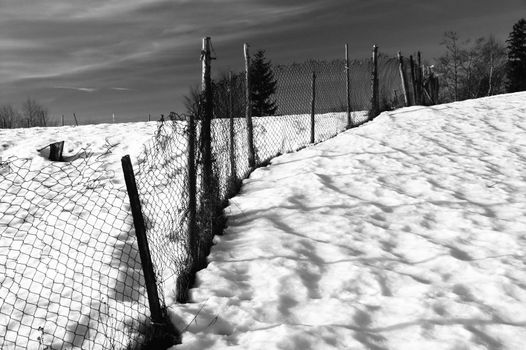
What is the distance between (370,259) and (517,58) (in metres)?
41.9

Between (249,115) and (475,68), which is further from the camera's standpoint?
(475,68)

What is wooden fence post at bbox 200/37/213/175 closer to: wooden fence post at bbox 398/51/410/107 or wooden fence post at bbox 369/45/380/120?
wooden fence post at bbox 369/45/380/120

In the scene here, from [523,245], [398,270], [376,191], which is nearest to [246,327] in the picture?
[398,270]

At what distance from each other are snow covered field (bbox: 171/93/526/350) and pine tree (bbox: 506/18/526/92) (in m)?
35.1

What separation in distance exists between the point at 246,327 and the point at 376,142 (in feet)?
19.2

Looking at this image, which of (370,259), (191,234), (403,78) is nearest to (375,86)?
(403,78)

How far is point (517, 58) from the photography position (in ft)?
122

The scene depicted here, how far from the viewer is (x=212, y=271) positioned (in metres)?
3.63

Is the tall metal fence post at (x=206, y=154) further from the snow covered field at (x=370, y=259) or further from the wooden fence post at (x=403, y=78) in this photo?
the wooden fence post at (x=403, y=78)

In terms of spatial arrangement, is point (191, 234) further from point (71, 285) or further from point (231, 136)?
point (231, 136)

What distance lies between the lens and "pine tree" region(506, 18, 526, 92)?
118 feet

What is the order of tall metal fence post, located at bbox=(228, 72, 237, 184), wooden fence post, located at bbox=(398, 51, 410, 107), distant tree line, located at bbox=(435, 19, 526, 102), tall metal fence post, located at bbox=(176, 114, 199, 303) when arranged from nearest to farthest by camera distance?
tall metal fence post, located at bbox=(176, 114, 199, 303)
tall metal fence post, located at bbox=(228, 72, 237, 184)
wooden fence post, located at bbox=(398, 51, 410, 107)
distant tree line, located at bbox=(435, 19, 526, 102)

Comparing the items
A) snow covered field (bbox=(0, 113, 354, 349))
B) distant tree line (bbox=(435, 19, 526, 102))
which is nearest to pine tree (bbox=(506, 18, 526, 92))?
distant tree line (bbox=(435, 19, 526, 102))

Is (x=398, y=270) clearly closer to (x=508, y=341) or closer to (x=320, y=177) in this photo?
(x=508, y=341)
